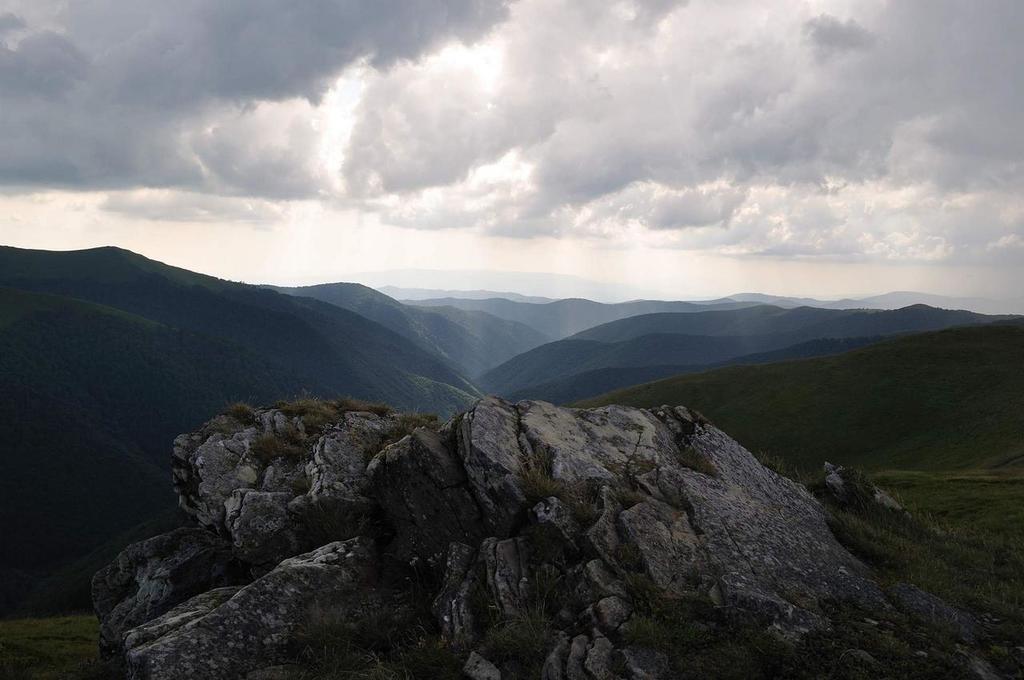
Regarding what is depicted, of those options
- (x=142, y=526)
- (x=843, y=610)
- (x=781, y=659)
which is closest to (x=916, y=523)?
(x=843, y=610)

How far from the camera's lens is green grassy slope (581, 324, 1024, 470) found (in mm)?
71000

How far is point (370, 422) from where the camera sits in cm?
1923

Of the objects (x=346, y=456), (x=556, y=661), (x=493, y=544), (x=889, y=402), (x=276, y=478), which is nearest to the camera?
(x=556, y=661)

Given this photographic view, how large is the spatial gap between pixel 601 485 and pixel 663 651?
13.8 ft

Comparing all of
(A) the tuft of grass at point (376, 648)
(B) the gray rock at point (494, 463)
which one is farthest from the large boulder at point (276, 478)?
(B) the gray rock at point (494, 463)

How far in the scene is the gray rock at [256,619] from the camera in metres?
9.77

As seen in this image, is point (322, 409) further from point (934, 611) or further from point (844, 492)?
point (844, 492)

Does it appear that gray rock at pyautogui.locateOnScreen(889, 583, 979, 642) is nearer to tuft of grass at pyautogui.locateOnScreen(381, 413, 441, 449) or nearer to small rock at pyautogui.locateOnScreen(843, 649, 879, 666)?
small rock at pyautogui.locateOnScreen(843, 649, 879, 666)

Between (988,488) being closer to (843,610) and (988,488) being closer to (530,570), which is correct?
(843,610)

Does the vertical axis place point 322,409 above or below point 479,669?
above

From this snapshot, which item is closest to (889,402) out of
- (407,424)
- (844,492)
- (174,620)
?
(844,492)

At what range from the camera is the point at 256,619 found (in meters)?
10.8

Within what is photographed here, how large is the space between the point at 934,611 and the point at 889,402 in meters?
97.2

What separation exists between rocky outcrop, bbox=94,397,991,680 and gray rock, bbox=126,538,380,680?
0.11ft
